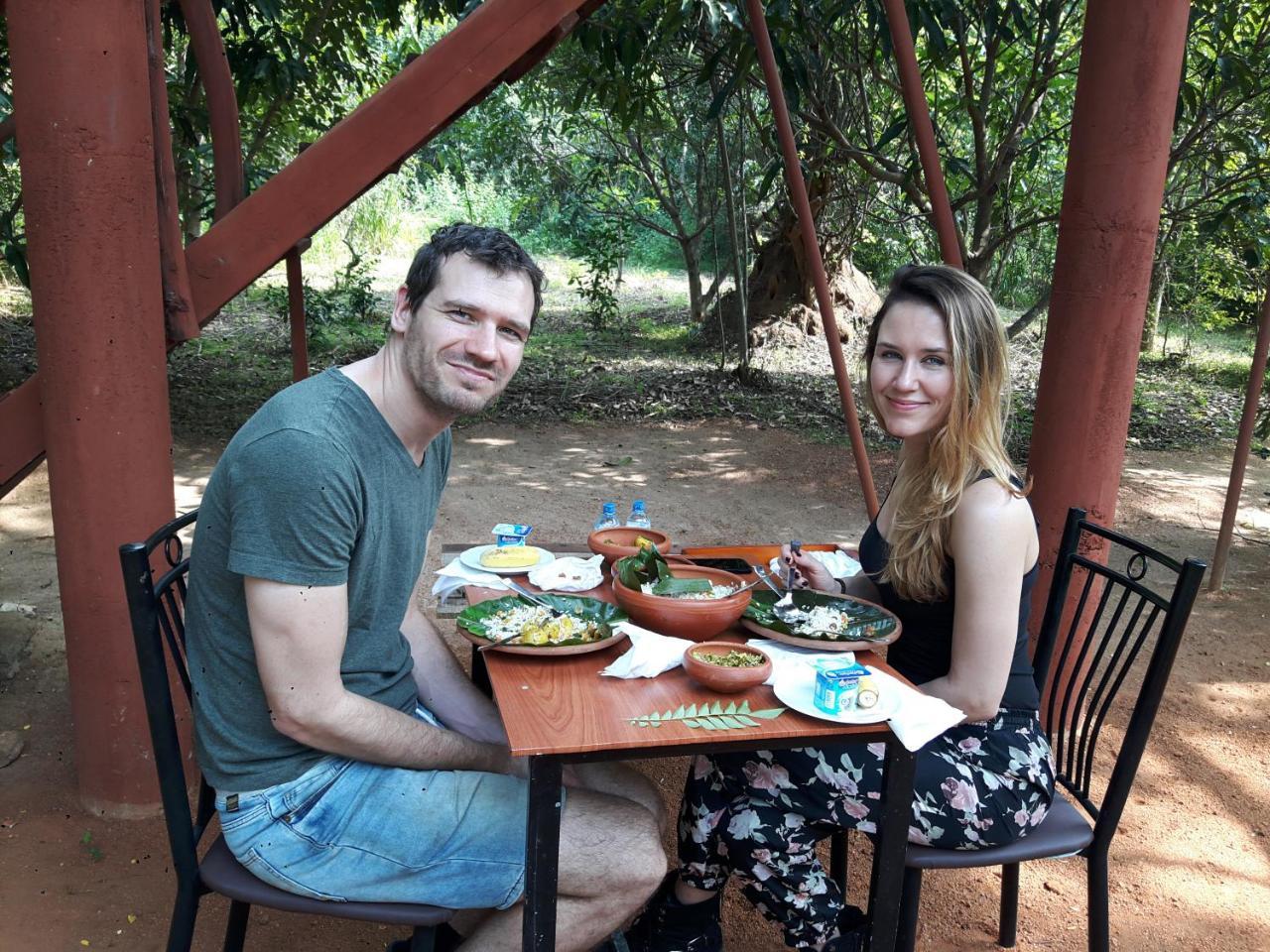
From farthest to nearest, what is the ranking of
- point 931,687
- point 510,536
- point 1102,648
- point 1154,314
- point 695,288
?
point 1154,314, point 695,288, point 510,536, point 1102,648, point 931,687

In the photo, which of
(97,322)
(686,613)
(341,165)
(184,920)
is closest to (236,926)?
(184,920)

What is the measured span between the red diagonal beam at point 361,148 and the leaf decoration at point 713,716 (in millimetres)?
1755

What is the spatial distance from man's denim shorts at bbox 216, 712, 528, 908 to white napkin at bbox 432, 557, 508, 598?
0.63 metres

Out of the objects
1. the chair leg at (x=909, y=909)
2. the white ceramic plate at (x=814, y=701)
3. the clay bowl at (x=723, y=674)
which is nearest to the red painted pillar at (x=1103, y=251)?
the chair leg at (x=909, y=909)

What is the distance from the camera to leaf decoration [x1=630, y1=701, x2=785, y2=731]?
1.59 meters

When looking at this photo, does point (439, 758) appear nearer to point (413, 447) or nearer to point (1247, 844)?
point (413, 447)

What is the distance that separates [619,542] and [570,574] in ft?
0.69

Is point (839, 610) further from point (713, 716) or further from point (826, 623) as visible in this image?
point (713, 716)

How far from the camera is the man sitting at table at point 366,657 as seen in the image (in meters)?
1.60

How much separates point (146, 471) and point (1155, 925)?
112 inches

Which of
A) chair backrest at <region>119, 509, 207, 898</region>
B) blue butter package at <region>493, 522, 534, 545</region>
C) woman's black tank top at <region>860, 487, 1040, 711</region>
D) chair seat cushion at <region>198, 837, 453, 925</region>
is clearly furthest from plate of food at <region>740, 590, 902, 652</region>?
chair backrest at <region>119, 509, 207, 898</region>

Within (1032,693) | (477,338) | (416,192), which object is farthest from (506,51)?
(416,192)

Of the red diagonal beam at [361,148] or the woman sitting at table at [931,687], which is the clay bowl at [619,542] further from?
the red diagonal beam at [361,148]

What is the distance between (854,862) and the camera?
275cm
